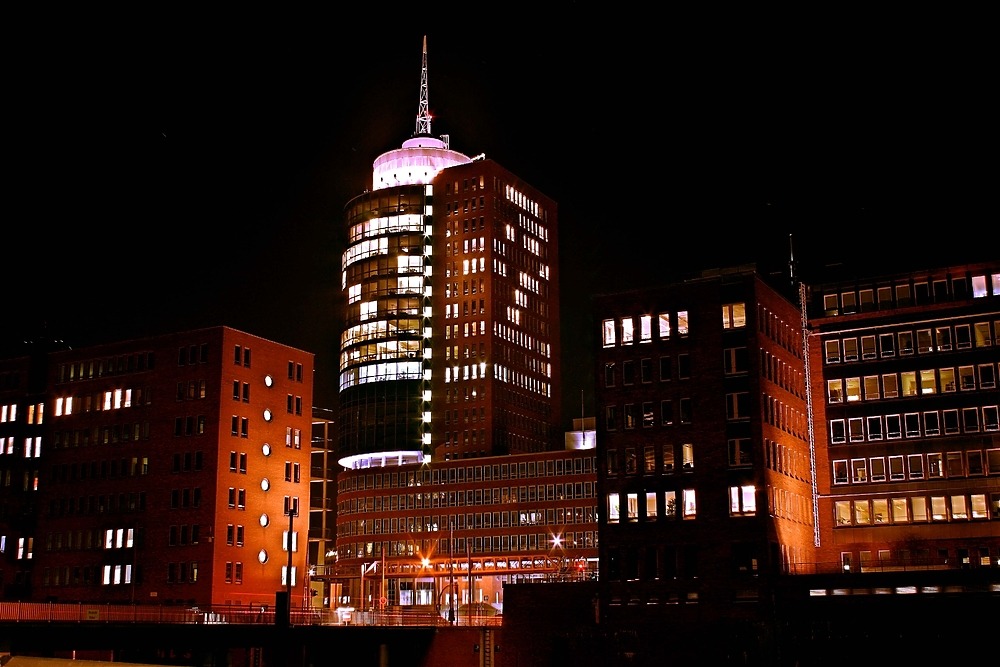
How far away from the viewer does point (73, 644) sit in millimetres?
80000

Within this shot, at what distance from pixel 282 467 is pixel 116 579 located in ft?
67.7

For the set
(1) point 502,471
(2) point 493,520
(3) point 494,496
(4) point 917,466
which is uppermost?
(1) point 502,471

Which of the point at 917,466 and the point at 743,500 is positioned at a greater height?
the point at 917,466

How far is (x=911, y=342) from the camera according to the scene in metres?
113

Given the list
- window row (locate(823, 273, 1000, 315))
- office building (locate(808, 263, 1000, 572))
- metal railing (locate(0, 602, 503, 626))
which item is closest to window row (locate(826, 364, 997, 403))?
office building (locate(808, 263, 1000, 572))

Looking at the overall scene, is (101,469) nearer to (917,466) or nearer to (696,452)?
(696,452)

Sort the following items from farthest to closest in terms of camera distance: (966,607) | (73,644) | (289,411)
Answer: (289,411) → (966,607) → (73,644)

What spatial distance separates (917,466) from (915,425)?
3827 millimetres

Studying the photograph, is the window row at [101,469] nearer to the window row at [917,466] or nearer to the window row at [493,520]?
the window row at [493,520]

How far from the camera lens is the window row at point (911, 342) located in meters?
111

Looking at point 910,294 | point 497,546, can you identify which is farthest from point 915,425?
point 497,546

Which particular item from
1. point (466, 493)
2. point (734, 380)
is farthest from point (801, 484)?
point (466, 493)

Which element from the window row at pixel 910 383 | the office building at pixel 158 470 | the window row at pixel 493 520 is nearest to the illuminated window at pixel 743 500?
the window row at pixel 910 383

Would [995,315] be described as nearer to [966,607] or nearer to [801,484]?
[801,484]
